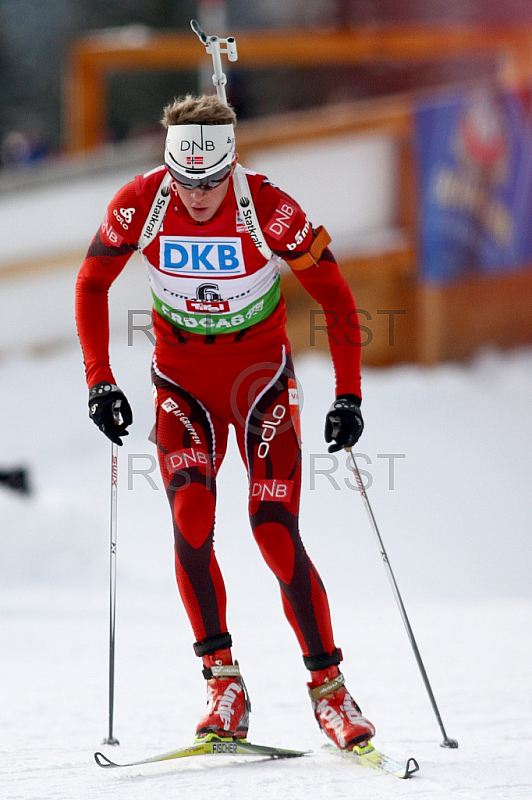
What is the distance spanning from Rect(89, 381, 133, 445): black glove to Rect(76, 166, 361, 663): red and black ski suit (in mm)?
66

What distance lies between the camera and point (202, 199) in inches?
140

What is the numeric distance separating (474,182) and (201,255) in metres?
7.74

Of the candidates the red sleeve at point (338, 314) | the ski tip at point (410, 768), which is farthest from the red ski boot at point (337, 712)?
the red sleeve at point (338, 314)

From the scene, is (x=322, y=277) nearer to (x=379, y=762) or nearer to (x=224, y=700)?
(x=224, y=700)

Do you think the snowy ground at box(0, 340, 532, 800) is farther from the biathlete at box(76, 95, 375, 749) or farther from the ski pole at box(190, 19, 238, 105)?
the ski pole at box(190, 19, 238, 105)

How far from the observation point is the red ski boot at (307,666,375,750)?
355cm

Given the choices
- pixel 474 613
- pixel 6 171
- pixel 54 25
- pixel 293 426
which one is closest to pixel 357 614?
pixel 474 613

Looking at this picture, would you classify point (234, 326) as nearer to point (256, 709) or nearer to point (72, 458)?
point (256, 709)

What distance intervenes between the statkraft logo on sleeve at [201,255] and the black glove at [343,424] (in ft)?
1.78

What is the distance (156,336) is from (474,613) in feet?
10.5

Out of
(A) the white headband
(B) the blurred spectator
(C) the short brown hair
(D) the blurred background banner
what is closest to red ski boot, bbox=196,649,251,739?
(A) the white headband

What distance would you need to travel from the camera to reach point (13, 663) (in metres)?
5.07

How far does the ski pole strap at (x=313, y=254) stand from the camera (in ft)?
12.1

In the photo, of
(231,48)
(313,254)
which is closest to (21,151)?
(231,48)
